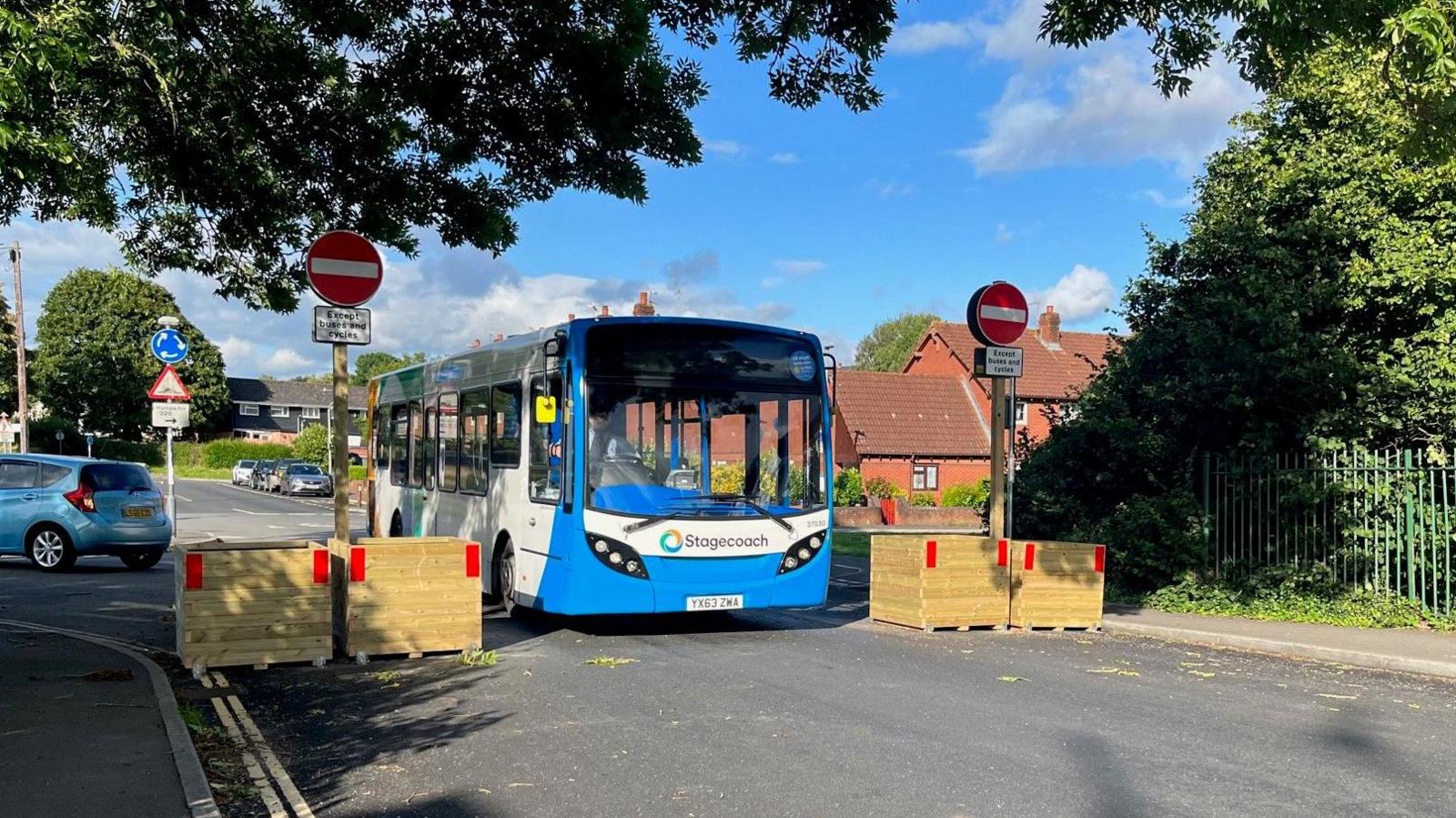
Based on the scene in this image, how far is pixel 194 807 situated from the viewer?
5461 millimetres

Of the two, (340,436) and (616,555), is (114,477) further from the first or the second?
(616,555)

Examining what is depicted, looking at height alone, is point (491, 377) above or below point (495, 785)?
above

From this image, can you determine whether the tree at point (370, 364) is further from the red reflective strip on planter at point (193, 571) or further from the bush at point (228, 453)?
the red reflective strip on planter at point (193, 571)

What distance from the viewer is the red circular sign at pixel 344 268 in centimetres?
973

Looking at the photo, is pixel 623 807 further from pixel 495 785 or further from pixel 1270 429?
pixel 1270 429

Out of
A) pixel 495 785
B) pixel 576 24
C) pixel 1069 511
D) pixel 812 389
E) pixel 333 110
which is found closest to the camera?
pixel 495 785

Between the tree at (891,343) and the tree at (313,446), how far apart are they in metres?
48.3

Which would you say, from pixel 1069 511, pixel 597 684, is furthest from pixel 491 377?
pixel 1069 511

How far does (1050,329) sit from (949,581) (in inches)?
2097

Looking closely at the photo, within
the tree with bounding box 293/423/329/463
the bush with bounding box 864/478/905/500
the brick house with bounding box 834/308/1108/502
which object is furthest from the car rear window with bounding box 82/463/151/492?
the tree with bounding box 293/423/329/463

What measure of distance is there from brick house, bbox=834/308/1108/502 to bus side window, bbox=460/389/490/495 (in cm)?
3731

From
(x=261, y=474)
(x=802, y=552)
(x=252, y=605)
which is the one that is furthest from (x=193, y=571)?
(x=261, y=474)

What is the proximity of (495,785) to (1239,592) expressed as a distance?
10237 mm

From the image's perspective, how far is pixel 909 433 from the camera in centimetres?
5347
